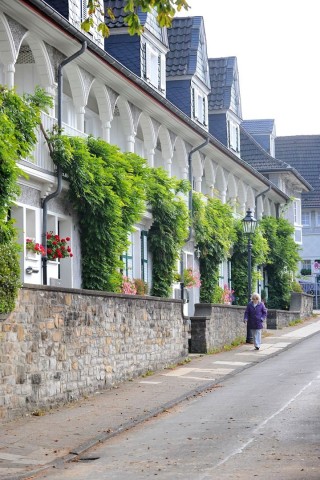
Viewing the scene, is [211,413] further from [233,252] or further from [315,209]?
[315,209]

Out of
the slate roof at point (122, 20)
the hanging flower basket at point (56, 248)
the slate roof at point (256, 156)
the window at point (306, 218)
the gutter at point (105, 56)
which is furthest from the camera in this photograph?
the window at point (306, 218)

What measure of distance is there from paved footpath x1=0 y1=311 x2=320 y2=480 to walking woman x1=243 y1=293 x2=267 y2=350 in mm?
3994

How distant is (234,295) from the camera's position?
4766cm

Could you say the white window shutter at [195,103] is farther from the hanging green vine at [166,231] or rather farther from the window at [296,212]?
the window at [296,212]

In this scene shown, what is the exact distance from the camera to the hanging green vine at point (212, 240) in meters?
39.2

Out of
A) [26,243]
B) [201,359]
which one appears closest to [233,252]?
[201,359]

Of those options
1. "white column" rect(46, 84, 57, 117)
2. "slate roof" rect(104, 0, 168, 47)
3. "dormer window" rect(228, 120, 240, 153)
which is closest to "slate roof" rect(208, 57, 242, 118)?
"dormer window" rect(228, 120, 240, 153)

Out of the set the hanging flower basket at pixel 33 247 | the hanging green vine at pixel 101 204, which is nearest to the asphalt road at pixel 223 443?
the hanging flower basket at pixel 33 247

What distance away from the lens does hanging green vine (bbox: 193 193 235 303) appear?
128ft

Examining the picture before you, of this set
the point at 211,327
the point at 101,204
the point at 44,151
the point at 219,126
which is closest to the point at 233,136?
the point at 219,126

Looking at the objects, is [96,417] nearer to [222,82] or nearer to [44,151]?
[44,151]

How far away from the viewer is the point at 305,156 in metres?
86.4

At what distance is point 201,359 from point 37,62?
9214mm

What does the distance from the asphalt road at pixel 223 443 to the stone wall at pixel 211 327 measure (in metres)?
9.73
